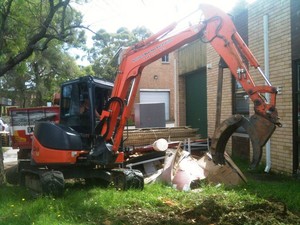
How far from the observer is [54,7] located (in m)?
9.20

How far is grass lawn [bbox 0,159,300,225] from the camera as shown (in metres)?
5.84

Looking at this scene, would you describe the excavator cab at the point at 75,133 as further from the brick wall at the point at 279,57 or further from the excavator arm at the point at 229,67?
the brick wall at the point at 279,57

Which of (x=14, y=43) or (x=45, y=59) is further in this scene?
(x=45, y=59)

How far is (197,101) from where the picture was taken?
1531 cm

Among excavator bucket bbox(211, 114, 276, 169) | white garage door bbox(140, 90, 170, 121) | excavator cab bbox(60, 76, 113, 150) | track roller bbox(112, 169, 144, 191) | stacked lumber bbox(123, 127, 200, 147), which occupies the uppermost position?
white garage door bbox(140, 90, 170, 121)

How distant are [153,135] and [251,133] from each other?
546cm

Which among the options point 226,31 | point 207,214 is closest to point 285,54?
point 226,31

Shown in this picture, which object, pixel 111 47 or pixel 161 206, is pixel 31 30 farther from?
pixel 111 47

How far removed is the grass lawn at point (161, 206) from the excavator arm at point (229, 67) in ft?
2.70

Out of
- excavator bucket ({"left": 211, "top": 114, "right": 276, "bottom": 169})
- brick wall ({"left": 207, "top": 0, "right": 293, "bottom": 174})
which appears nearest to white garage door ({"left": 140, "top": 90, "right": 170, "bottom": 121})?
brick wall ({"left": 207, "top": 0, "right": 293, "bottom": 174})

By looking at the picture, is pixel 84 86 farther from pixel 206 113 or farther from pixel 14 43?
pixel 206 113

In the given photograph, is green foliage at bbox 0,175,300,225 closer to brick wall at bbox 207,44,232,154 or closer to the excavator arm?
the excavator arm

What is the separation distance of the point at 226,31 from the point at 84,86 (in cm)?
319

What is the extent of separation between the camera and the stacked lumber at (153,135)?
35.3 ft
